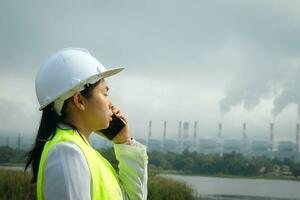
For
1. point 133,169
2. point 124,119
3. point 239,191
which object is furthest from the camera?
point 239,191

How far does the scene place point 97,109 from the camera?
6.29ft

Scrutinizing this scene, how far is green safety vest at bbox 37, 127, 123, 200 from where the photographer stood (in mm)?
1699

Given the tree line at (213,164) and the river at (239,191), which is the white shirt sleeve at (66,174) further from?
the tree line at (213,164)

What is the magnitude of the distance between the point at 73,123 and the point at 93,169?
260 millimetres

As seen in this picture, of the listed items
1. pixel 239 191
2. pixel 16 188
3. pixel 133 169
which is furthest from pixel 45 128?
pixel 239 191

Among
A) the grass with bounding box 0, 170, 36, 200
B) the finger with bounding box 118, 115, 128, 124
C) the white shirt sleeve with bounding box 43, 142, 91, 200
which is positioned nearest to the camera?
the white shirt sleeve with bounding box 43, 142, 91, 200

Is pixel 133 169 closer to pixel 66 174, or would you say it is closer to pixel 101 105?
pixel 101 105

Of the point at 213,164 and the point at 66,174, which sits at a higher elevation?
the point at 66,174

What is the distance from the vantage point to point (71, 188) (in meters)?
1.61

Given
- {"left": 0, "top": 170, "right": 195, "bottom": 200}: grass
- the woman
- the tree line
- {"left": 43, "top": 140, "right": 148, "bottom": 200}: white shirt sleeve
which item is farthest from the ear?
the tree line

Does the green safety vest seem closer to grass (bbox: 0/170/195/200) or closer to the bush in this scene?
grass (bbox: 0/170/195/200)

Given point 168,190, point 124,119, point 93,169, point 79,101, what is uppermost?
point 79,101

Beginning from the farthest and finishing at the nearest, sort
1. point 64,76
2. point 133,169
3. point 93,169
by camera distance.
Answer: point 133,169, point 64,76, point 93,169

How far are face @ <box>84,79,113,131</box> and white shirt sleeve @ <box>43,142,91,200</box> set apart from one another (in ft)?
0.83
